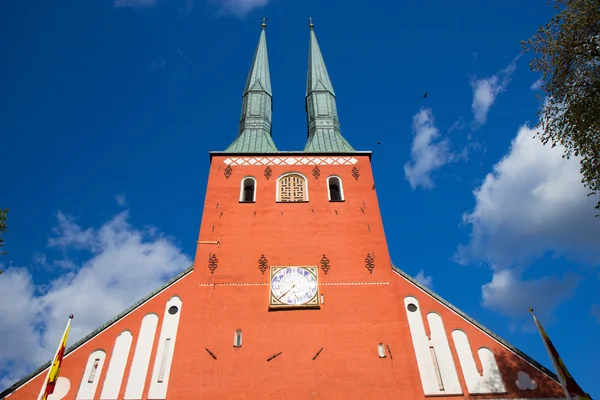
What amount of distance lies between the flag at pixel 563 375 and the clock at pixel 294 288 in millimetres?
6400

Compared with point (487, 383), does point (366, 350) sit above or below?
above

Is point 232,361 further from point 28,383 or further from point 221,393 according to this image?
point 28,383

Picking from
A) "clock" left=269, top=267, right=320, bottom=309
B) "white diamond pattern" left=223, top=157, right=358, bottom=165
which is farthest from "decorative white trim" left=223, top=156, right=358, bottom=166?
"clock" left=269, top=267, right=320, bottom=309

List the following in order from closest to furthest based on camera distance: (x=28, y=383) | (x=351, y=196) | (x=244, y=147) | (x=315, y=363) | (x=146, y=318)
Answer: (x=28, y=383) → (x=315, y=363) → (x=146, y=318) → (x=351, y=196) → (x=244, y=147)

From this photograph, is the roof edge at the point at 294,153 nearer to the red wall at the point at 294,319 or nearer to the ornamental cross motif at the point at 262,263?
the red wall at the point at 294,319

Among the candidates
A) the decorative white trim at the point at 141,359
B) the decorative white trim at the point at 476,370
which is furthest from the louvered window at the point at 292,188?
the decorative white trim at the point at 476,370

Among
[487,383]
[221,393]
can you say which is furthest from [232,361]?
[487,383]

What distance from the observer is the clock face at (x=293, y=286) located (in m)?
14.3

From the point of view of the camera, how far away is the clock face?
46.8ft

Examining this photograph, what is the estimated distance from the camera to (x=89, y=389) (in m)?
12.3

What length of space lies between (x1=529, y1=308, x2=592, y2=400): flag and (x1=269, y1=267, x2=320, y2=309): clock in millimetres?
6400

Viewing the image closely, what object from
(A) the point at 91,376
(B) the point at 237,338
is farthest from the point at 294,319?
(A) the point at 91,376

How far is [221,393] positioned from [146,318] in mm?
3324

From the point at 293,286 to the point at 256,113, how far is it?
34.1 ft
